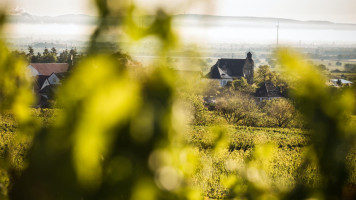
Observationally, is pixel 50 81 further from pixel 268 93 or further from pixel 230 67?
pixel 230 67

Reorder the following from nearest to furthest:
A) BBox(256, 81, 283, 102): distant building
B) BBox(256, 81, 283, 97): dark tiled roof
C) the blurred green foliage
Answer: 1. the blurred green foliage
2. BBox(256, 81, 283, 102): distant building
3. BBox(256, 81, 283, 97): dark tiled roof

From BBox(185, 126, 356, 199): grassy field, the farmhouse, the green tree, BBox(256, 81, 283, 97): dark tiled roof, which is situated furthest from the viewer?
BBox(256, 81, 283, 97): dark tiled roof

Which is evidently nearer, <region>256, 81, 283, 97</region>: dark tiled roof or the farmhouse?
the farmhouse

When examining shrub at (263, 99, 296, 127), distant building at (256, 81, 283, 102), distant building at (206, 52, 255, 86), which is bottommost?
shrub at (263, 99, 296, 127)

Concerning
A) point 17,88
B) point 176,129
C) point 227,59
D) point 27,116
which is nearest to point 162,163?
point 176,129

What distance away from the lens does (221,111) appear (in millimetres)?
32344

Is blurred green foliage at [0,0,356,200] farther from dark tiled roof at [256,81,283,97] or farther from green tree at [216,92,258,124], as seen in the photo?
dark tiled roof at [256,81,283,97]

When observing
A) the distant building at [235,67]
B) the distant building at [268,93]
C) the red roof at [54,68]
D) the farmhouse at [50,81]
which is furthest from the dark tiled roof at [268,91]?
the farmhouse at [50,81]

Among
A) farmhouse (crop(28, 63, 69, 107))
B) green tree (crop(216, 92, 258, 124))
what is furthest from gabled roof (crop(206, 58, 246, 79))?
farmhouse (crop(28, 63, 69, 107))

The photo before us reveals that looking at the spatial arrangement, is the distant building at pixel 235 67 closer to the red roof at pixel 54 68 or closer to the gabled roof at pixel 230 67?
the gabled roof at pixel 230 67

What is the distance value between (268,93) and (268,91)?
9.4 inches

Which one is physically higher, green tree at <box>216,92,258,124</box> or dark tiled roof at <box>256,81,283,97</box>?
dark tiled roof at <box>256,81,283,97</box>

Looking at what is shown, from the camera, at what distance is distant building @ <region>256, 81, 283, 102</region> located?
3512 cm

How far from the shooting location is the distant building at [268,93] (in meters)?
35.1
